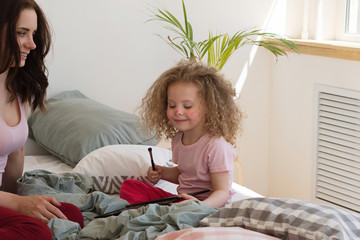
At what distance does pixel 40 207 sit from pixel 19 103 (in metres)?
0.49

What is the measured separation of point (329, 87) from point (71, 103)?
138cm

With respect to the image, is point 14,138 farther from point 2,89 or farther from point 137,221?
point 137,221

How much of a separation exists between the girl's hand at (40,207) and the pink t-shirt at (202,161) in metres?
0.50

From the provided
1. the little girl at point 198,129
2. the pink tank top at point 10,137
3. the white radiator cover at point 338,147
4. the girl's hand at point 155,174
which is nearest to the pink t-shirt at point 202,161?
the little girl at point 198,129

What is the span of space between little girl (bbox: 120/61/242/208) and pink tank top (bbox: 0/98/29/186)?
397mm

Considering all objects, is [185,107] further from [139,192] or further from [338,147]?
[338,147]

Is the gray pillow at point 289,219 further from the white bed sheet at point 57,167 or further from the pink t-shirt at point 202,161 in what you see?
the white bed sheet at point 57,167

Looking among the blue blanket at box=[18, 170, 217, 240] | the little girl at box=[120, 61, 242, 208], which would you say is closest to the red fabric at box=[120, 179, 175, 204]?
the little girl at box=[120, 61, 242, 208]

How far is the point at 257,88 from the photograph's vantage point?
332 cm

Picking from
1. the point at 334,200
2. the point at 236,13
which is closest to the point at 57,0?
the point at 236,13

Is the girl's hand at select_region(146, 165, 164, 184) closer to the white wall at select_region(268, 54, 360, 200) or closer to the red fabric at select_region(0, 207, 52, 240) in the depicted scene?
the red fabric at select_region(0, 207, 52, 240)

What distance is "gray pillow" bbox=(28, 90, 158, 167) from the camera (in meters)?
2.31

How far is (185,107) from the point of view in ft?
5.98

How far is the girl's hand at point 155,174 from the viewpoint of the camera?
6.49 ft
